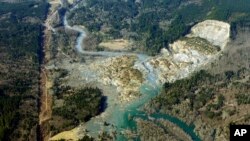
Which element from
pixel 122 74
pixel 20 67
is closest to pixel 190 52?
pixel 122 74

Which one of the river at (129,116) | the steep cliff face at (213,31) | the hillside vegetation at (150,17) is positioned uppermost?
the hillside vegetation at (150,17)

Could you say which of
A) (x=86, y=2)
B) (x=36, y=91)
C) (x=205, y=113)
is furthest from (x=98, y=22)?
(x=205, y=113)

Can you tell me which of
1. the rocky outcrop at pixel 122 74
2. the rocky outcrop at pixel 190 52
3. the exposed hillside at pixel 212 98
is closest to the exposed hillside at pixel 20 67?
the rocky outcrop at pixel 122 74

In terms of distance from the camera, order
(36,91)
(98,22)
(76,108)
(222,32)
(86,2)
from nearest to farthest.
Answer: (76,108) → (36,91) → (222,32) → (98,22) → (86,2)

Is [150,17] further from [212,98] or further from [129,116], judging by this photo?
[129,116]

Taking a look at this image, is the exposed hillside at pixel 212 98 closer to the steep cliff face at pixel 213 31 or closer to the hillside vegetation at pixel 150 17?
the steep cliff face at pixel 213 31

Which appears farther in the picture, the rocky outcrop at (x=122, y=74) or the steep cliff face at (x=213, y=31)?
the steep cliff face at (x=213, y=31)

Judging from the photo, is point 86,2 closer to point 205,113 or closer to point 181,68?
point 181,68

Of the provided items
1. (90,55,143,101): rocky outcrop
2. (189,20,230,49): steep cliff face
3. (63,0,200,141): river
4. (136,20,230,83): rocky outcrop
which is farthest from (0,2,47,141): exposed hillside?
(189,20,230,49): steep cliff face
